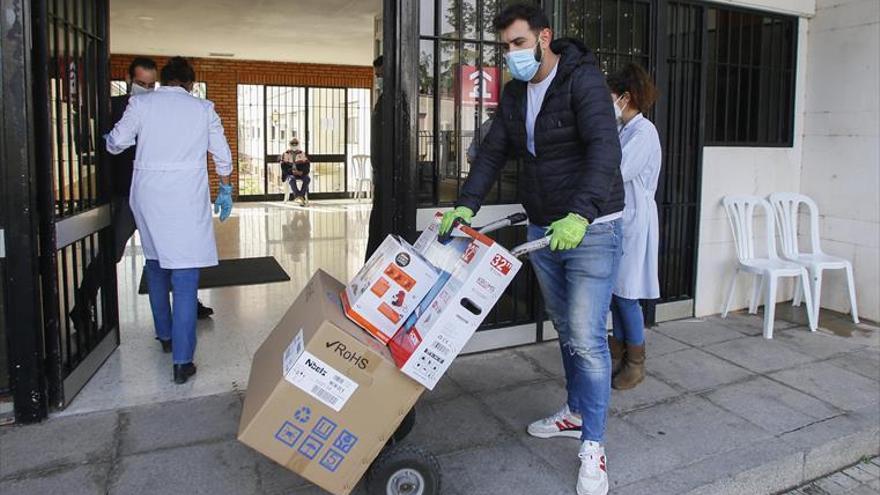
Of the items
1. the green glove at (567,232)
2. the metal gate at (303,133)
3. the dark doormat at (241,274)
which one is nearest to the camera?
the green glove at (567,232)

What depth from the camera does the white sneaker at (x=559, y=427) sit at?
2918mm

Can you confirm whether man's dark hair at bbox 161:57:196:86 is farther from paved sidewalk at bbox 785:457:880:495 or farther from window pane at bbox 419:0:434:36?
paved sidewalk at bbox 785:457:880:495

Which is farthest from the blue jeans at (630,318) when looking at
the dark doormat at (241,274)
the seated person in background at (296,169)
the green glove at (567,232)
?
the seated person in background at (296,169)

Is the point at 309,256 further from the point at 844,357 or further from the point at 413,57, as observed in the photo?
the point at 844,357

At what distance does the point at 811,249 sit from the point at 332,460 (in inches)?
169

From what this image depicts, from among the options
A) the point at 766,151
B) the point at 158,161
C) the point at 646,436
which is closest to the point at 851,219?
the point at 766,151

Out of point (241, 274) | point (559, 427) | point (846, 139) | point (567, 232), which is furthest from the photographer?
point (241, 274)

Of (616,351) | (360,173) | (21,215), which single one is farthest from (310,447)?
(360,173)

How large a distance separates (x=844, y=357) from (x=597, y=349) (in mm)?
2395

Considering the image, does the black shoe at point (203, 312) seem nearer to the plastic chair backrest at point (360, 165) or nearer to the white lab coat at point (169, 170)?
the white lab coat at point (169, 170)

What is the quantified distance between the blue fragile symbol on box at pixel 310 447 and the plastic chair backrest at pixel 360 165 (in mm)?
11308

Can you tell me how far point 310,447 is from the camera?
6.77 feet

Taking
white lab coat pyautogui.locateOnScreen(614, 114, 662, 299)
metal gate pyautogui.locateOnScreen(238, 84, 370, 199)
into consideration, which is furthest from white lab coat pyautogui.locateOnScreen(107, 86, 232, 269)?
metal gate pyautogui.locateOnScreen(238, 84, 370, 199)

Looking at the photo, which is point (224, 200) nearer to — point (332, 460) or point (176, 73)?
point (176, 73)
